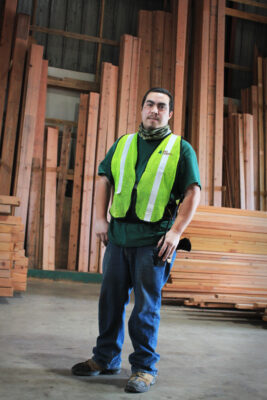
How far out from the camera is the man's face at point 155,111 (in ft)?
9.71

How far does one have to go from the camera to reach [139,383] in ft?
8.70

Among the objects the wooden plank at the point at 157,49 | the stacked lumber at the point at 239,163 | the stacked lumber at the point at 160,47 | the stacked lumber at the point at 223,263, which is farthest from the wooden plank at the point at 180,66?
the stacked lumber at the point at 223,263

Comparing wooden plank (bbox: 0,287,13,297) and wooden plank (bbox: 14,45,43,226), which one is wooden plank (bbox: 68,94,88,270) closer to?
wooden plank (bbox: 14,45,43,226)

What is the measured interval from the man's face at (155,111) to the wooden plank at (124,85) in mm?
5571

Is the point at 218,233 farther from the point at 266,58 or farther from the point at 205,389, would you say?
the point at 266,58

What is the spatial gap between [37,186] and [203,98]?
3.61 m

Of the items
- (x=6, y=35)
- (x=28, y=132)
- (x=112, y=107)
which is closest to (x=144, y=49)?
(x=112, y=107)

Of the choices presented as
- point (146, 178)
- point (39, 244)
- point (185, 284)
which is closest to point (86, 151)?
point (39, 244)

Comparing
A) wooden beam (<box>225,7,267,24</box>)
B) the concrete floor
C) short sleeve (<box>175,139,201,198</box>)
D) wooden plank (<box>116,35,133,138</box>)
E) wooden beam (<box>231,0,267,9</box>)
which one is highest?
wooden beam (<box>231,0,267,9</box>)

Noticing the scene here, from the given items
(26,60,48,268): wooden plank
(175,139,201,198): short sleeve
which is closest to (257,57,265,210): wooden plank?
(26,60,48,268): wooden plank

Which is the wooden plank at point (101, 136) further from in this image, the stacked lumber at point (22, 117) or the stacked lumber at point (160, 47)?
the stacked lumber at point (22, 117)

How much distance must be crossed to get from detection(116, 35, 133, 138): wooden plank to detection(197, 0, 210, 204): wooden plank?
1.43 meters

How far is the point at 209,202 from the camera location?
8117 millimetres

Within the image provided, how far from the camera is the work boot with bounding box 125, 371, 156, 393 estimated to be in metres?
2.64
